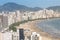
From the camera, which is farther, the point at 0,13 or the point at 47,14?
the point at 47,14

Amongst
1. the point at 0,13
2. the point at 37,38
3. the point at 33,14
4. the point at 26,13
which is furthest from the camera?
the point at 33,14

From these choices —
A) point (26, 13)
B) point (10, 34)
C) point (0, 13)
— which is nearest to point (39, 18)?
point (26, 13)

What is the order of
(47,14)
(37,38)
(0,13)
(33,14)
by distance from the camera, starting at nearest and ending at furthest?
(37,38), (0,13), (33,14), (47,14)

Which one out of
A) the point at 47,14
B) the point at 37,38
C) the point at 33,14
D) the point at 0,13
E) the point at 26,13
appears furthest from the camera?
the point at 47,14

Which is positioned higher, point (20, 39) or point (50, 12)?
point (50, 12)

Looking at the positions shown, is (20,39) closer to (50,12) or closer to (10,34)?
(10,34)

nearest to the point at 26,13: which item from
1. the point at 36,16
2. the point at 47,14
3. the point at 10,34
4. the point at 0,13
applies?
the point at 36,16

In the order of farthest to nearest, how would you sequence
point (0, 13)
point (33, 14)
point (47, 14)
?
point (47, 14) < point (33, 14) < point (0, 13)

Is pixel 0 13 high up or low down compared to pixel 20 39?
up

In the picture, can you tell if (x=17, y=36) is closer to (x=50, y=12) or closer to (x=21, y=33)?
(x=21, y=33)
